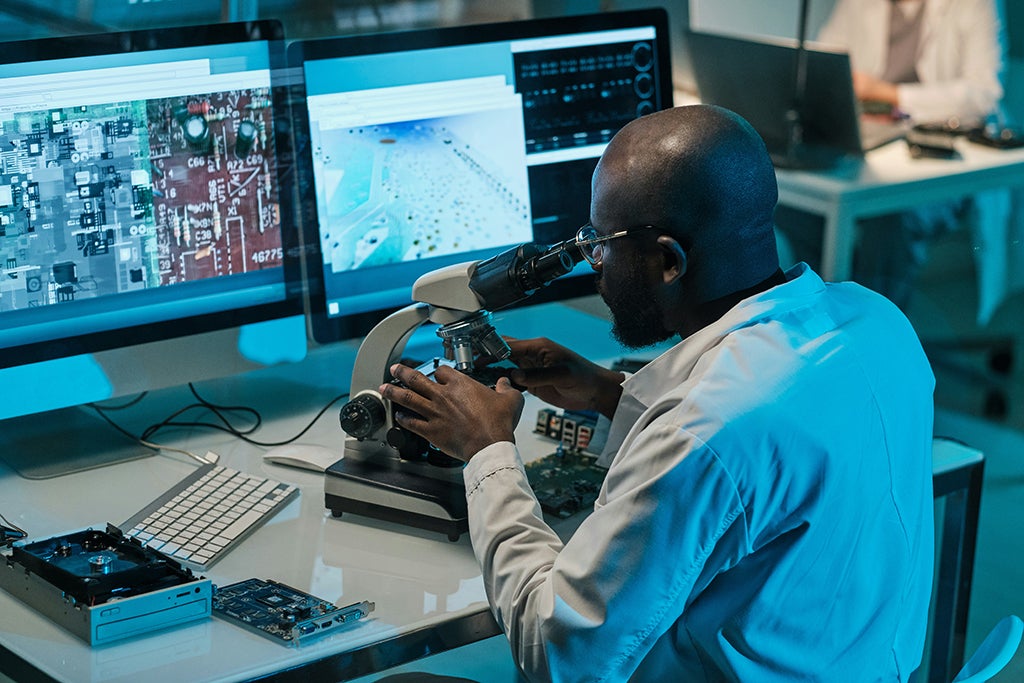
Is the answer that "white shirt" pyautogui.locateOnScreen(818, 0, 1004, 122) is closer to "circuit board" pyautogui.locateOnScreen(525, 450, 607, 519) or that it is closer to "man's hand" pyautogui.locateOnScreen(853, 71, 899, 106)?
"man's hand" pyautogui.locateOnScreen(853, 71, 899, 106)

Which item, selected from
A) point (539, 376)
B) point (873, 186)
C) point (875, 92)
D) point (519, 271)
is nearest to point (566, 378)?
point (539, 376)

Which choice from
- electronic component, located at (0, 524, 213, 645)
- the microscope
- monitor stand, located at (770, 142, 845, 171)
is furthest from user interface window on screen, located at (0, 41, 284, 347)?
monitor stand, located at (770, 142, 845, 171)

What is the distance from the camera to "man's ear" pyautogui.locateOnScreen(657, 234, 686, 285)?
1.17 meters

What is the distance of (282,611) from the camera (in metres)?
1.24

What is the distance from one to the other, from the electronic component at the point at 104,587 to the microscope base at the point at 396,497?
249 millimetres

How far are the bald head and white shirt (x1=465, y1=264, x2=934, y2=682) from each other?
48 mm

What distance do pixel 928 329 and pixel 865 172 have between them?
3.99 feet

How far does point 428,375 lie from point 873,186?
1959 mm

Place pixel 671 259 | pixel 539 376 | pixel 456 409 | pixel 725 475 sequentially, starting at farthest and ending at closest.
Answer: pixel 539 376 < pixel 456 409 < pixel 671 259 < pixel 725 475

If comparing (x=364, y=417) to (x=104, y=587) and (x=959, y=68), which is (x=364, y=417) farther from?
(x=959, y=68)

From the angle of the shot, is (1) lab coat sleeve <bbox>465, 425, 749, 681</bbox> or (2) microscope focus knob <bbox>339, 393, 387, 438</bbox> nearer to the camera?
(1) lab coat sleeve <bbox>465, 425, 749, 681</bbox>

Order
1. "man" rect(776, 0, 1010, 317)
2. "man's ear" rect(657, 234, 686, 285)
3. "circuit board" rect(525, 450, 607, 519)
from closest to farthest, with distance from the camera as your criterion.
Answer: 1. "man's ear" rect(657, 234, 686, 285)
2. "circuit board" rect(525, 450, 607, 519)
3. "man" rect(776, 0, 1010, 317)

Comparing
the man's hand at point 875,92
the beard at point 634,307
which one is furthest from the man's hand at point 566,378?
the man's hand at point 875,92

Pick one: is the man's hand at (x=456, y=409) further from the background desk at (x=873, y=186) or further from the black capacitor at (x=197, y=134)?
the background desk at (x=873, y=186)
